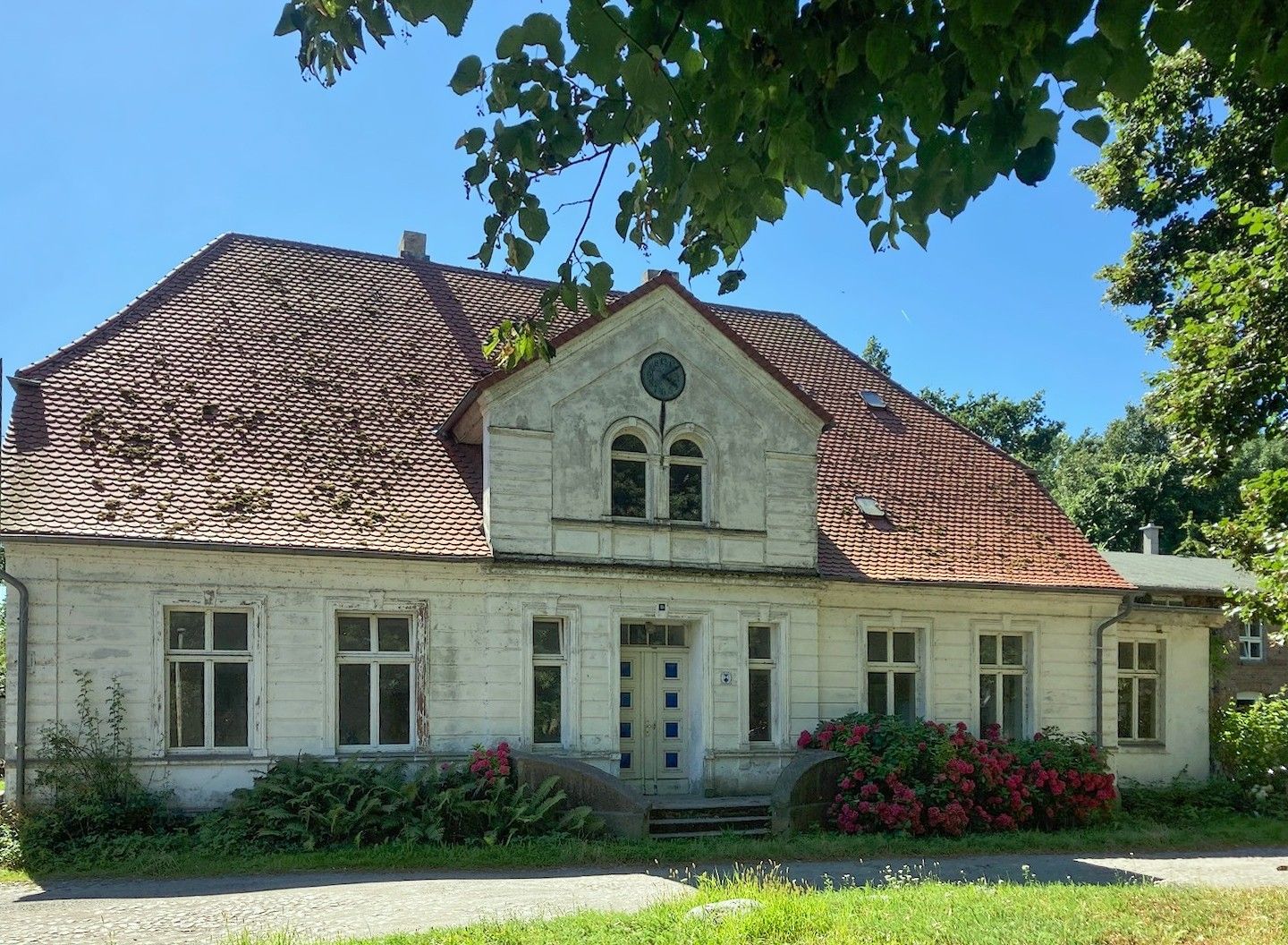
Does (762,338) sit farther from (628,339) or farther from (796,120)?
(796,120)

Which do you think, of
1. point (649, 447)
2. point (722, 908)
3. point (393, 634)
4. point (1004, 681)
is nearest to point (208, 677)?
point (393, 634)

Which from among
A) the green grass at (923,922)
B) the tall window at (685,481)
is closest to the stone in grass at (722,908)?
the green grass at (923,922)

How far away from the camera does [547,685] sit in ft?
55.3

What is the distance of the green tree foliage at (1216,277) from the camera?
13.9m

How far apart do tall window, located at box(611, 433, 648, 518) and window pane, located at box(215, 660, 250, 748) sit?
5.46 m

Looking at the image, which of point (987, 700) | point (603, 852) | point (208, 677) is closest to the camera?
point (603, 852)

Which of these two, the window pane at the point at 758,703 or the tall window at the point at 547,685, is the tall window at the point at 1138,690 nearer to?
the window pane at the point at 758,703

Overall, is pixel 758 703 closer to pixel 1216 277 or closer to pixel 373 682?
pixel 373 682

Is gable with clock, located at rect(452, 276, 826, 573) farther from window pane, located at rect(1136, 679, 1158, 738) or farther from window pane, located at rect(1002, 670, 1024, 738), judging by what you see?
window pane, located at rect(1136, 679, 1158, 738)

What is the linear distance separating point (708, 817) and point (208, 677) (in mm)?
6554

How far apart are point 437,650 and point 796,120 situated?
12092mm

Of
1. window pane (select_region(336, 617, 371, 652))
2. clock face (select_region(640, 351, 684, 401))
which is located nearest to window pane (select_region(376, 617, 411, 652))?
window pane (select_region(336, 617, 371, 652))

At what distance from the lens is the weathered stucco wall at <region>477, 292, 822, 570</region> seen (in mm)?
16812

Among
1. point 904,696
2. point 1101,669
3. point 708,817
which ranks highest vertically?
point 1101,669
